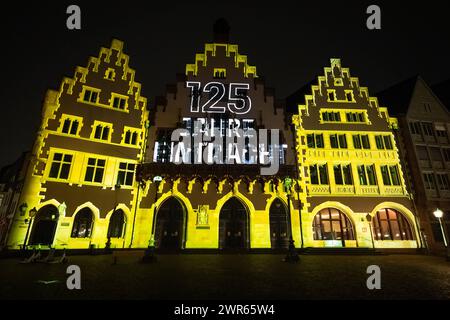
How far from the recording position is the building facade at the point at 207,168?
20125mm

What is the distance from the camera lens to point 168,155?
2258 cm

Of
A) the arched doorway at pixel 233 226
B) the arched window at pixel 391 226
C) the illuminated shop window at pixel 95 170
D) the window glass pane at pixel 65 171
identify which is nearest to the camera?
the window glass pane at pixel 65 171

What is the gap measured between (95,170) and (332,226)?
22.9 metres

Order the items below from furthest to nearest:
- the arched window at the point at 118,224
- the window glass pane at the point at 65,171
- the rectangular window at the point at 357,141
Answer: the rectangular window at the point at 357,141, the arched window at the point at 118,224, the window glass pane at the point at 65,171

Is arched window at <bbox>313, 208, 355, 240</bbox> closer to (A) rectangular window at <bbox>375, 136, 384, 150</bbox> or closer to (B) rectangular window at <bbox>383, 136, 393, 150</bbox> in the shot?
(A) rectangular window at <bbox>375, 136, 384, 150</bbox>

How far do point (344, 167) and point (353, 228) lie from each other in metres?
6.12

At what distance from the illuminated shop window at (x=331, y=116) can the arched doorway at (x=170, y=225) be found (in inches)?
710

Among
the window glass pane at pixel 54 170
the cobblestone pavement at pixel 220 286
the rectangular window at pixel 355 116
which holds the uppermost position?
the rectangular window at pixel 355 116

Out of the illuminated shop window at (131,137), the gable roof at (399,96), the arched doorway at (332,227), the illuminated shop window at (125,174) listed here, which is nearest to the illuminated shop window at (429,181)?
the gable roof at (399,96)

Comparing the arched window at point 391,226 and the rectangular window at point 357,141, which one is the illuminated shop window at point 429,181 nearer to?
the arched window at point 391,226

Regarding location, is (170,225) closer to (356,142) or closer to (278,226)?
(278,226)
